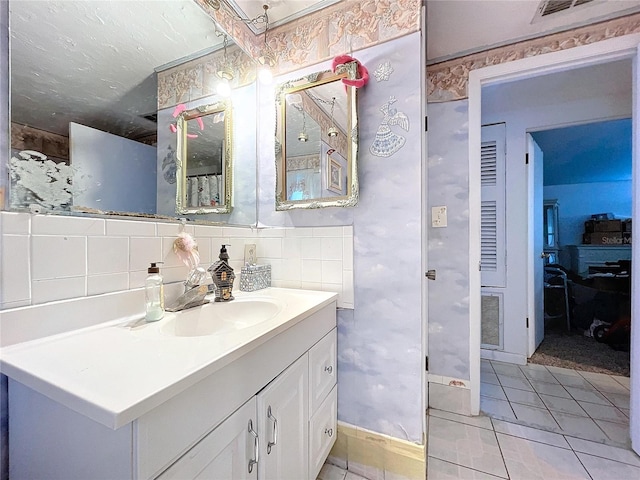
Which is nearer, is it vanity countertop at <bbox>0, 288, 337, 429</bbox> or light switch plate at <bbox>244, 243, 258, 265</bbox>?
vanity countertop at <bbox>0, 288, 337, 429</bbox>

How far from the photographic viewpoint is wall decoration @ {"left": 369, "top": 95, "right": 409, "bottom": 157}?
1.18 metres

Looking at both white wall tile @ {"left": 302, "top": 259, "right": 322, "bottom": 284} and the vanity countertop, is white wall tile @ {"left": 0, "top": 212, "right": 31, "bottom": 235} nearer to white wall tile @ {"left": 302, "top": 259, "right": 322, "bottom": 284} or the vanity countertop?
the vanity countertop

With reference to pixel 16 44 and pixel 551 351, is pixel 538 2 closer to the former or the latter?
pixel 16 44

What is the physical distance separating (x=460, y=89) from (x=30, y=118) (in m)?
2.00

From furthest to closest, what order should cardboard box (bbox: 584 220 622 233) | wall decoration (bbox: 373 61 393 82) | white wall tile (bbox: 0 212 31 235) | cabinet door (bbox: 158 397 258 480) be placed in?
cardboard box (bbox: 584 220 622 233) → wall decoration (bbox: 373 61 393 82) → white wall tile (bbox: 0 212 31 235) → cabinet door (bbox: 158 397 258 480)

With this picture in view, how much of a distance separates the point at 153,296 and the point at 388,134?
110 cm

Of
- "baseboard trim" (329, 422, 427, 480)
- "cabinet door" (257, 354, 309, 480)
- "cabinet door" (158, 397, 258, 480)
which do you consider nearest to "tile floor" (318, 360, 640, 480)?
"baseboard trim" (329, 422, 427, 480)

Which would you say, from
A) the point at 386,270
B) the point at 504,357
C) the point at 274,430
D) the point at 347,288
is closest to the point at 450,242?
the point at 386,270

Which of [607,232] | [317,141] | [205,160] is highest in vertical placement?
[317,141]

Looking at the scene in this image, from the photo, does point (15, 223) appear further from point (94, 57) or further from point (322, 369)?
point (322, 369)

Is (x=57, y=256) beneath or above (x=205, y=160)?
beneath

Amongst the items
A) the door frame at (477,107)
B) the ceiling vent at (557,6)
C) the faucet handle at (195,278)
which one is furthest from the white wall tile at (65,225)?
the ceiling vent at (557,6)

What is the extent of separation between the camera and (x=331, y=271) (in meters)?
1.30

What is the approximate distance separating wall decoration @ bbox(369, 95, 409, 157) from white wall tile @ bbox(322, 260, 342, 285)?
53 centimetres
